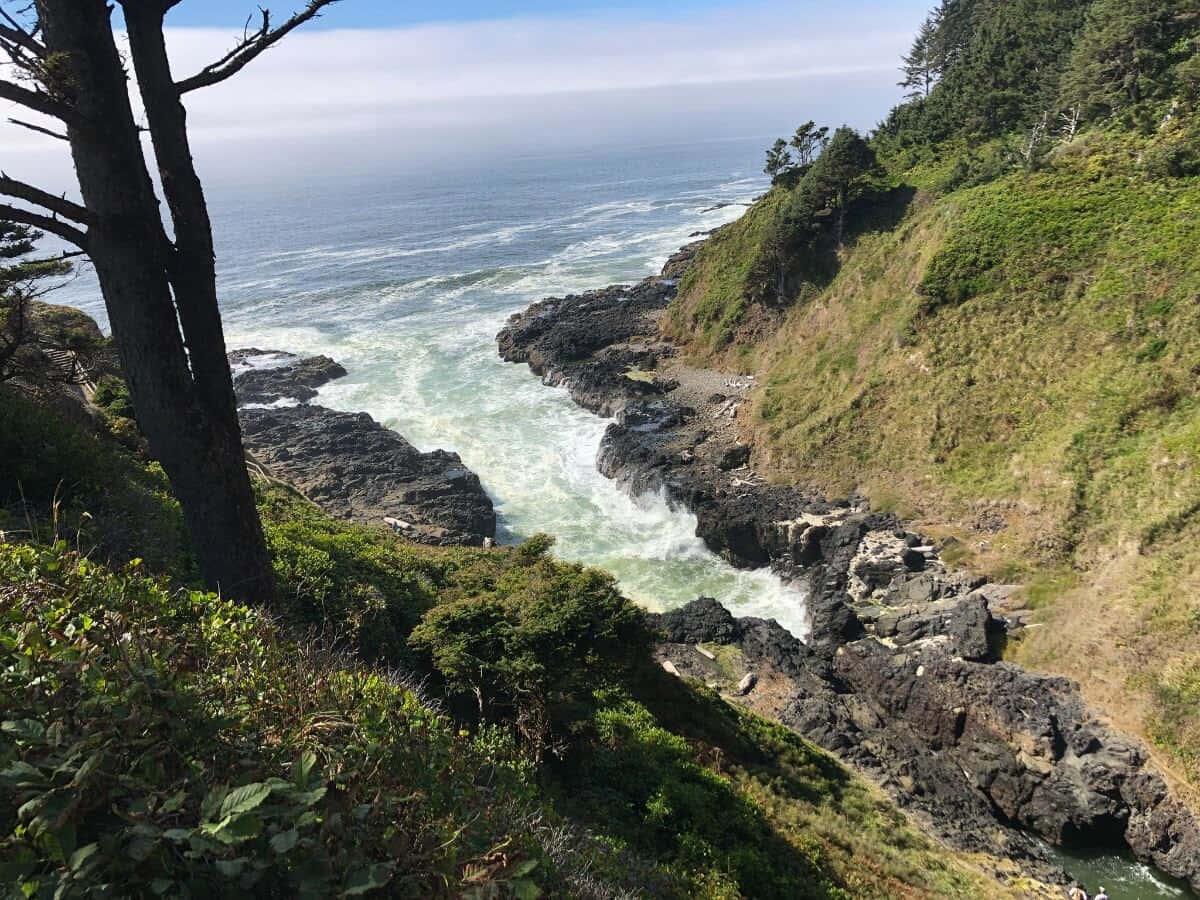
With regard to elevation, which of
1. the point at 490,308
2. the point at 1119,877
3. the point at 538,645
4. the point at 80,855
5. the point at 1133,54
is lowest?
the point at 1119,877

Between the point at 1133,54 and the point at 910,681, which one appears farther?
the point at 1133,54

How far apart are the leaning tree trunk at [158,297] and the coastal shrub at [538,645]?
3452mm

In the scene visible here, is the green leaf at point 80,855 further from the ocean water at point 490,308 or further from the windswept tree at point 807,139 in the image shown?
the windswept tree at point 807,139

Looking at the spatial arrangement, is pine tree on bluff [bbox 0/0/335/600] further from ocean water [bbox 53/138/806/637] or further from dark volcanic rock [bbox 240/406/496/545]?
dark volcanic rock [bbox 240/406/496/545]

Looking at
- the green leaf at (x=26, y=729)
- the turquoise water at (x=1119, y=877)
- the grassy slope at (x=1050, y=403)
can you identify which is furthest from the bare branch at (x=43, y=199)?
the grassy slope at (x=1050, y=403)

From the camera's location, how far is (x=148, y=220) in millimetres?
5547

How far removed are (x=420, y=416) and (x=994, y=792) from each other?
109ft

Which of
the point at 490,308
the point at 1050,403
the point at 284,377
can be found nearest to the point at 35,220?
the point at 1050,403

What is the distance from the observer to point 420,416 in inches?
1603

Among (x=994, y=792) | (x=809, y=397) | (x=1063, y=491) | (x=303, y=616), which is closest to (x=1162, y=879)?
(x=994, y=792)

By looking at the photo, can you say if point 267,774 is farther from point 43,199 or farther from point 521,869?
point 43,199

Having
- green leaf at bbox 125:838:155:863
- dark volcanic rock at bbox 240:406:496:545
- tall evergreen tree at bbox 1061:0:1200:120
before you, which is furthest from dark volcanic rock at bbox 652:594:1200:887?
tall evergreen tree at bbox 1061:0:1200:120

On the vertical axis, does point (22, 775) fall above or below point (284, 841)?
above

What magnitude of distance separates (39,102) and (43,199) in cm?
66
